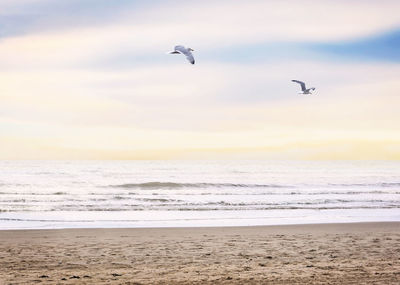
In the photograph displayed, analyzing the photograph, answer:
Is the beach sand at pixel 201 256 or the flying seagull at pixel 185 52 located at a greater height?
the flying seagull at pixel 185 52

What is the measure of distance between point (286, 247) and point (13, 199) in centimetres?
1961

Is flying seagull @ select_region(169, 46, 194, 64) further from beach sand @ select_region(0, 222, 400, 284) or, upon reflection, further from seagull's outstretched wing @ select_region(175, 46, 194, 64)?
beach sand @ select_region(0, 222, 400, 284)

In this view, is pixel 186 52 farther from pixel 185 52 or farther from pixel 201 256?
pixel 201 256

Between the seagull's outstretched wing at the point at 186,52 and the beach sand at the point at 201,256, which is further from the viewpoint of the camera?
the seagull's outstretched wing at the point at 186,52

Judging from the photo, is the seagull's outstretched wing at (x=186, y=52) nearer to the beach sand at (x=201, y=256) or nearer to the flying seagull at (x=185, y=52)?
the flying seagull at (x=185, y=52)

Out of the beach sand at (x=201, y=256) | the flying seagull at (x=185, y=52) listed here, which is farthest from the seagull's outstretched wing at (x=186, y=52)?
the beach sand at (x=201, y=256)

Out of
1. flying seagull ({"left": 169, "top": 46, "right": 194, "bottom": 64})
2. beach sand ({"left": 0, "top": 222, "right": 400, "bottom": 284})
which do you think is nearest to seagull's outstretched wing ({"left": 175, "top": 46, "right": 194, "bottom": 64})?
flying seagull ({"left": 169, "top": 46, "right": 194, "bottom": 64})

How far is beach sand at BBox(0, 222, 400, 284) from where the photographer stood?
9.70 meters

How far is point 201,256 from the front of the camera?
11867 mm

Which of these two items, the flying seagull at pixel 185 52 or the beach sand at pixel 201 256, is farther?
the flying seagull at pixel 185 52

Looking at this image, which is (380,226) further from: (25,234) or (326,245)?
(25,234)

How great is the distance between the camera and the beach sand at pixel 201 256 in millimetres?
9703

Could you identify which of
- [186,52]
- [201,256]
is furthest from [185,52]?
[201,256]

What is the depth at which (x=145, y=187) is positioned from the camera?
147 ft
